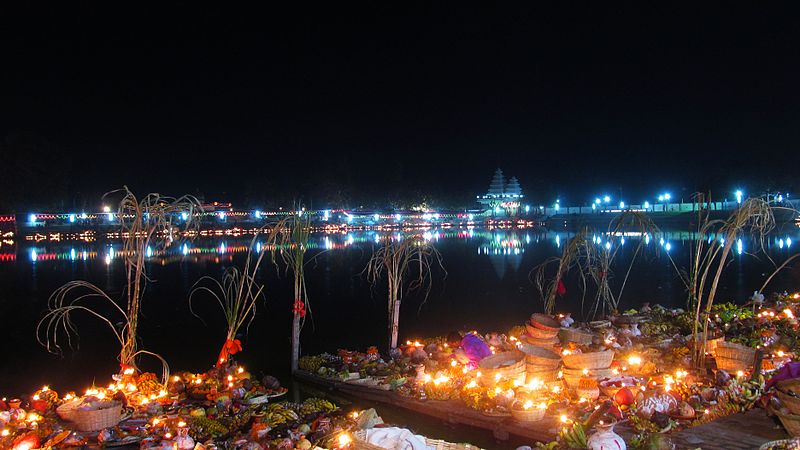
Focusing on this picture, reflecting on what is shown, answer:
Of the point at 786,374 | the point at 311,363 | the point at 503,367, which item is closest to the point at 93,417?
the point at 311,363

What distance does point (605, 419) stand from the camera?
255 inches

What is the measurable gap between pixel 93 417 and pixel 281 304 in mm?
11889

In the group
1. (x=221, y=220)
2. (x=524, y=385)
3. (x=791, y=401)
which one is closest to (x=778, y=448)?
(x=791, y=401)

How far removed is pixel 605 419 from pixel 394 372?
352 centimetres

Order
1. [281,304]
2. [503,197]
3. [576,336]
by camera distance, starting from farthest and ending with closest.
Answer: [503,197] → [281,304] → [576,336]

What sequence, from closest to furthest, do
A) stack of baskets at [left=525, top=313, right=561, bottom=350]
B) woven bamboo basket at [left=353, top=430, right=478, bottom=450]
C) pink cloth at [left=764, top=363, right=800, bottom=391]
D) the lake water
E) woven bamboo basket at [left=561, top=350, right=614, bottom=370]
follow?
woven bamboo basket at [left=353, top=430, right=478, bottom=450] → pink cloth at [left=764, top=363, right=800, bottom=391] → woven bamboo basket at [left=561, top=350, right=614, bottom=370] → stack of baskets at [left=525, top=313, right=561, bottom=350] → the lake water

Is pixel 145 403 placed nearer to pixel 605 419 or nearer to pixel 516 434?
pixel 516 434

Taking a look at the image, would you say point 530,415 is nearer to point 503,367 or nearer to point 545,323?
point 503,367

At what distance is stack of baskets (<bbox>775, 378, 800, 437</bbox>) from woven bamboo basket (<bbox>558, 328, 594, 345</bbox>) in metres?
3.44

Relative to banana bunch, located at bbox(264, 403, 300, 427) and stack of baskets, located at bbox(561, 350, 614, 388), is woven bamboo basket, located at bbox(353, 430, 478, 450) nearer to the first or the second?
banana bunch, located at bbox(264, 403, 300, 427)

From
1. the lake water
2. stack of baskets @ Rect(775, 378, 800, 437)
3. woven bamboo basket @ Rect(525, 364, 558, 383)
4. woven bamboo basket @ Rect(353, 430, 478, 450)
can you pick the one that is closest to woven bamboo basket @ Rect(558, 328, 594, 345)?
woven bamboo basket @ Rect(525, 364, 558, 383)

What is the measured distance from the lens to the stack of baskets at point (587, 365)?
7.72 m

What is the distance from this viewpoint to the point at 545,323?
10.1 m

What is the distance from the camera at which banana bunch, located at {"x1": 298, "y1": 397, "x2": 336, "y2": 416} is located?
8.01 m
